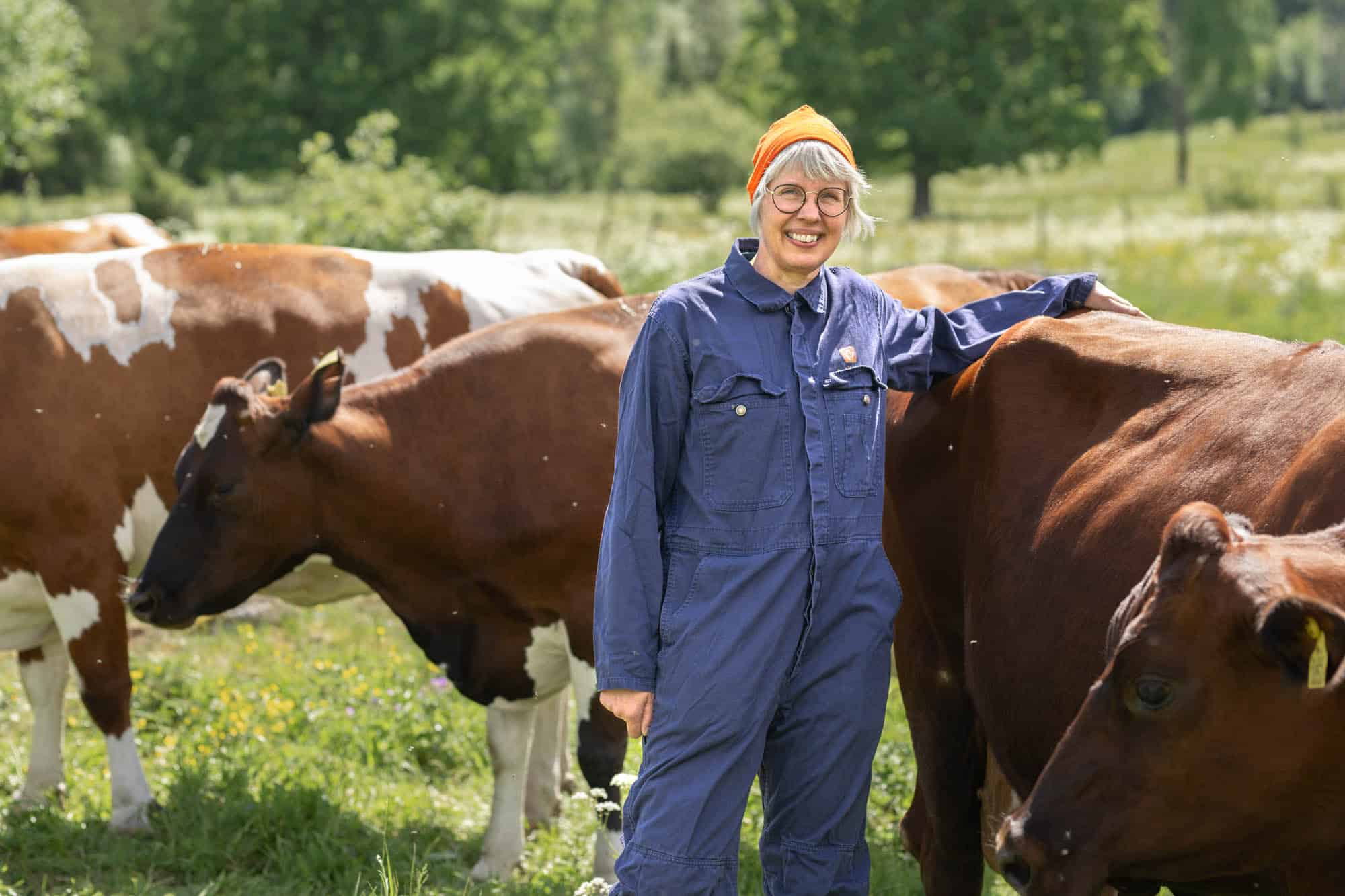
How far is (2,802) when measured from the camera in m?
6.46

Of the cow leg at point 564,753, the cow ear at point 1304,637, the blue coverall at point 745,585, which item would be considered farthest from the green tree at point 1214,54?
the cow ear at point 1304,637

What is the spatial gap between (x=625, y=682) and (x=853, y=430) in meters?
0.77

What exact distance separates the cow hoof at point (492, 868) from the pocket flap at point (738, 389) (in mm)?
3050

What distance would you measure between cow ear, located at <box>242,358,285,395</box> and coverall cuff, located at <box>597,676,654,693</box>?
2.84 m

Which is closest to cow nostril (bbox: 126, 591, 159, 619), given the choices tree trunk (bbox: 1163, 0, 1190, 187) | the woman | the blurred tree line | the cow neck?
the cow neck

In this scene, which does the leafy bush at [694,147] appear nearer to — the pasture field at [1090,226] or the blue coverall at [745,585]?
the pasture field at [1090,226]

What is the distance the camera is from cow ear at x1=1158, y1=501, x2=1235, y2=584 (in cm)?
258

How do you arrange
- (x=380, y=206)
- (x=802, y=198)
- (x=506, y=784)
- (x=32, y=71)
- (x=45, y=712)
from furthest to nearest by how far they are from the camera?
1. (x=32, y=71)
2. (x=380, y=206)
3. (x=45, y=712)
4. (x=506, y=784)
5. (x=802, y=198)

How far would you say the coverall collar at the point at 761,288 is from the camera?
3.46 metres

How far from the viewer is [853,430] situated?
Result: 3.45 meters

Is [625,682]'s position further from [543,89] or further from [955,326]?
[543,89]

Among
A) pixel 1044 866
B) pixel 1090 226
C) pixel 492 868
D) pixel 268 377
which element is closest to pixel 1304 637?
pixel 1044 866

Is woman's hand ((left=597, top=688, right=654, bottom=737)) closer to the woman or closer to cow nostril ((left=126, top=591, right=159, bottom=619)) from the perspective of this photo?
the woman

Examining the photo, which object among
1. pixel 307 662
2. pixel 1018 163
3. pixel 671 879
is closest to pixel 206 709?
pixel 307 662
